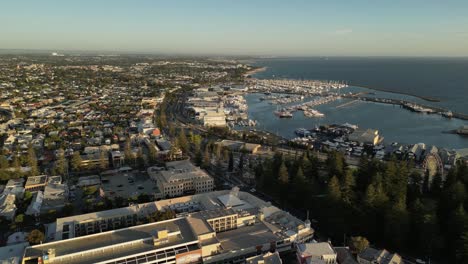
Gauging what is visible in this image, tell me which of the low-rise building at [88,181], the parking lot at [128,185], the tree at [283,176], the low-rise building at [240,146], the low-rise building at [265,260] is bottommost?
the parking lot at [128,185]

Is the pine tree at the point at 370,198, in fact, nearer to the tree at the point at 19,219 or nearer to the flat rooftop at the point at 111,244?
the flat rooftop at the point at 111,244

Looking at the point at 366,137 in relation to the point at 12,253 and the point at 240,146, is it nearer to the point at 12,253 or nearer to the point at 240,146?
the point at 240,146

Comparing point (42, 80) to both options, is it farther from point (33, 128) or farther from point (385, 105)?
point (385, 105)

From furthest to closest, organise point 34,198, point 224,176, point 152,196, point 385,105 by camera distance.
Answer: point 385,105 → point 224,176 → point 152,196 → point 34,198

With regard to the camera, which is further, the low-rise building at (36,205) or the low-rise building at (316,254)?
the low-rise building at (36,205)

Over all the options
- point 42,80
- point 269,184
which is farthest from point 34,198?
point 42,80

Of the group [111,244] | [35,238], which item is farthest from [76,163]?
[111,244]

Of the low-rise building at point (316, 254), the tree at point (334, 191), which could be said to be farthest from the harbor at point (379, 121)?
the low-rise building at point (316, 254)
